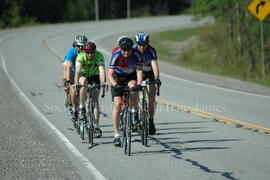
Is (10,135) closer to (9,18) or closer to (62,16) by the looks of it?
(9,18)

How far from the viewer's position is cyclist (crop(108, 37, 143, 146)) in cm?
959

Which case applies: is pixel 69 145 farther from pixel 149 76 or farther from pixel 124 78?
pixel 149 76

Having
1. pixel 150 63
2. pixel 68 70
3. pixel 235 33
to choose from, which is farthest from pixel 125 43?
pixel 235 33

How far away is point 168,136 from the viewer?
1099cm

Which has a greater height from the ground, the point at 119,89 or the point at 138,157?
the point at 119,89

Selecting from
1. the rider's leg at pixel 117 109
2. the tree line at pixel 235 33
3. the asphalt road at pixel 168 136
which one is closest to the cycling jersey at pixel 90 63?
the rider's leg at pixel 117 109

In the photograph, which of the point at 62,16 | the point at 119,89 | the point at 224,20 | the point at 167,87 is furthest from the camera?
the point at 62,16

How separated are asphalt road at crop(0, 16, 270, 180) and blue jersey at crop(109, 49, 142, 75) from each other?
55.8 inches

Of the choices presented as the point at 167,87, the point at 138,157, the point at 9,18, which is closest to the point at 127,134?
the point at 138,157

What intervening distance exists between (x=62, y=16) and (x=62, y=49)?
40.2m

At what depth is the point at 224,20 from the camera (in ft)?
116

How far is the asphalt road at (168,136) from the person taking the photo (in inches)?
316

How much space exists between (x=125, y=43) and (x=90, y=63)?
1.51m

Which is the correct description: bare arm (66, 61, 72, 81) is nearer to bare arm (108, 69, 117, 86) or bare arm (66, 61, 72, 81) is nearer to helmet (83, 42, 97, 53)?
helmet (83, 42, 97, 53)
